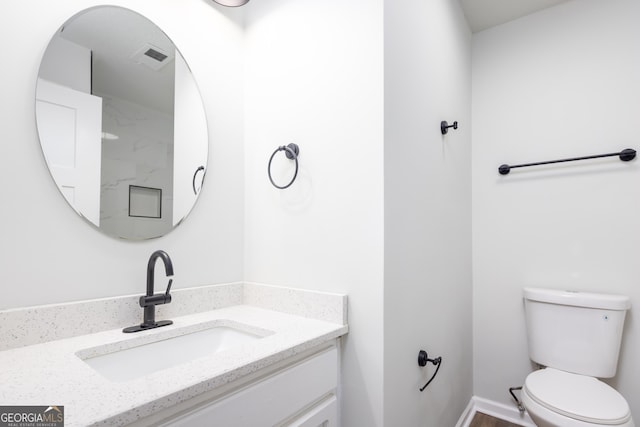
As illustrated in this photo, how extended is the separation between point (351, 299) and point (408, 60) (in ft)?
3.17

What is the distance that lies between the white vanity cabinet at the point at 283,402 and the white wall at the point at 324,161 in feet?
0.37

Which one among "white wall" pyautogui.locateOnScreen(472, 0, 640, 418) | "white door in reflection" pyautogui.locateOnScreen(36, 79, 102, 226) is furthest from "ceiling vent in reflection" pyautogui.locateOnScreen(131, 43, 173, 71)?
"white wall" pyautogui.locateOnScreen(472, 0, 640, 418)

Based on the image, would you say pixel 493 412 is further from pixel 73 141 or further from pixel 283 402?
pixel 73 141

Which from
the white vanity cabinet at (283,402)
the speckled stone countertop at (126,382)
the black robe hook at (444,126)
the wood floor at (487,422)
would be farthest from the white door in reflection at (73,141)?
the wood floor at (487,422)

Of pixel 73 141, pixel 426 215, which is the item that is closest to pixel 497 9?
pixel 426 215

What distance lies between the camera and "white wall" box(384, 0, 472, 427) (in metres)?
1.13

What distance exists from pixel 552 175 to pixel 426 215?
3.47 ft

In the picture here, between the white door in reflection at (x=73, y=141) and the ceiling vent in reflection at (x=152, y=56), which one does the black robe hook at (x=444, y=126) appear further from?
the white door in reflection at (x=73, y=141)

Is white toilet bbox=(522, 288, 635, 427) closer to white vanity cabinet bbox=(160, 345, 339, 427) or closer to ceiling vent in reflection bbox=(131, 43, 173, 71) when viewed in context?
white vanity cabinet bbox=(160, 345, 339, 427)

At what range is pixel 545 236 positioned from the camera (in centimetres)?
189

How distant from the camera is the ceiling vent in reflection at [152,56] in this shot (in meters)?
1.22

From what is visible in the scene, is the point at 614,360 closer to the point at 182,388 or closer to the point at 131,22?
the point at 182,388

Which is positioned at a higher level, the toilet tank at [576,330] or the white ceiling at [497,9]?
the white ceiling at [497,9]

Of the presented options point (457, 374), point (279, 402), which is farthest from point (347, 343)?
point (457, 374)
